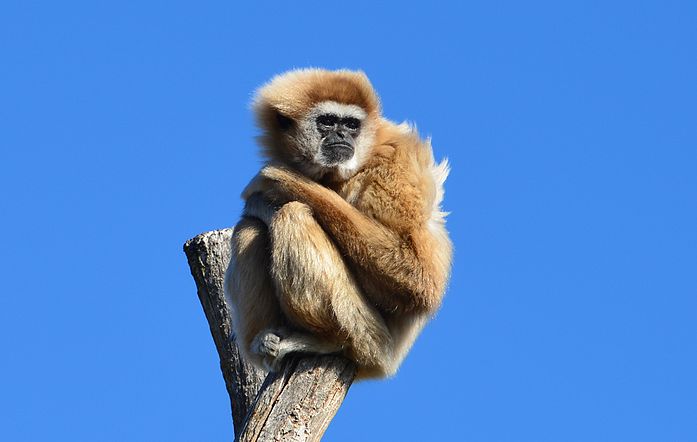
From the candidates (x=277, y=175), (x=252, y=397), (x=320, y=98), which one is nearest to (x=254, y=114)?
(x=320, y=98)

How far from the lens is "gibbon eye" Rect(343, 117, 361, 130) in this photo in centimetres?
746

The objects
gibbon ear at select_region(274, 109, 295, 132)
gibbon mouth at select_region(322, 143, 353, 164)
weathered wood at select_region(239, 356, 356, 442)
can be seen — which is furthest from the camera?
gibbon ear at select_region(274, 109, 295, 132)

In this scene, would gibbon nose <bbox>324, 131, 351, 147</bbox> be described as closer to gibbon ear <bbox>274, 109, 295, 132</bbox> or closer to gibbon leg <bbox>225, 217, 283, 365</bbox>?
gibbon ear <bbox>274, 109, 295, 132</bbox>

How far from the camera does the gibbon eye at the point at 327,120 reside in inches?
296

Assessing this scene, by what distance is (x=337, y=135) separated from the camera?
7.31m

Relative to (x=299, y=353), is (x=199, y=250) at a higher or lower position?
higher

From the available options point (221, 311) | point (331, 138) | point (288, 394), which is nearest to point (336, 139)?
point (331, 138)

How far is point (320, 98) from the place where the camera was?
24.7ft

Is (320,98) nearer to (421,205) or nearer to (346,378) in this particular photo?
(421,205)

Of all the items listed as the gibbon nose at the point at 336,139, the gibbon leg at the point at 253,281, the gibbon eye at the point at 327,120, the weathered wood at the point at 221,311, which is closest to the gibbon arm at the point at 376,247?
the gibbon leg at the point at 253,281

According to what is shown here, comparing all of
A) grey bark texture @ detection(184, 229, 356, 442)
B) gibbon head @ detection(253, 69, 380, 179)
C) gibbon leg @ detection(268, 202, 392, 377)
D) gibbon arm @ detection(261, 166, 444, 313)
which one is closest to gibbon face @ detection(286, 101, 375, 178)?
gibbon head @ detection(253, 69, 380, 179)

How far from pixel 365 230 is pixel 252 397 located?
2.01m

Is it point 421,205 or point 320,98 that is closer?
point 421,205

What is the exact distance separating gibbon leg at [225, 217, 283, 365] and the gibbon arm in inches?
13.4
